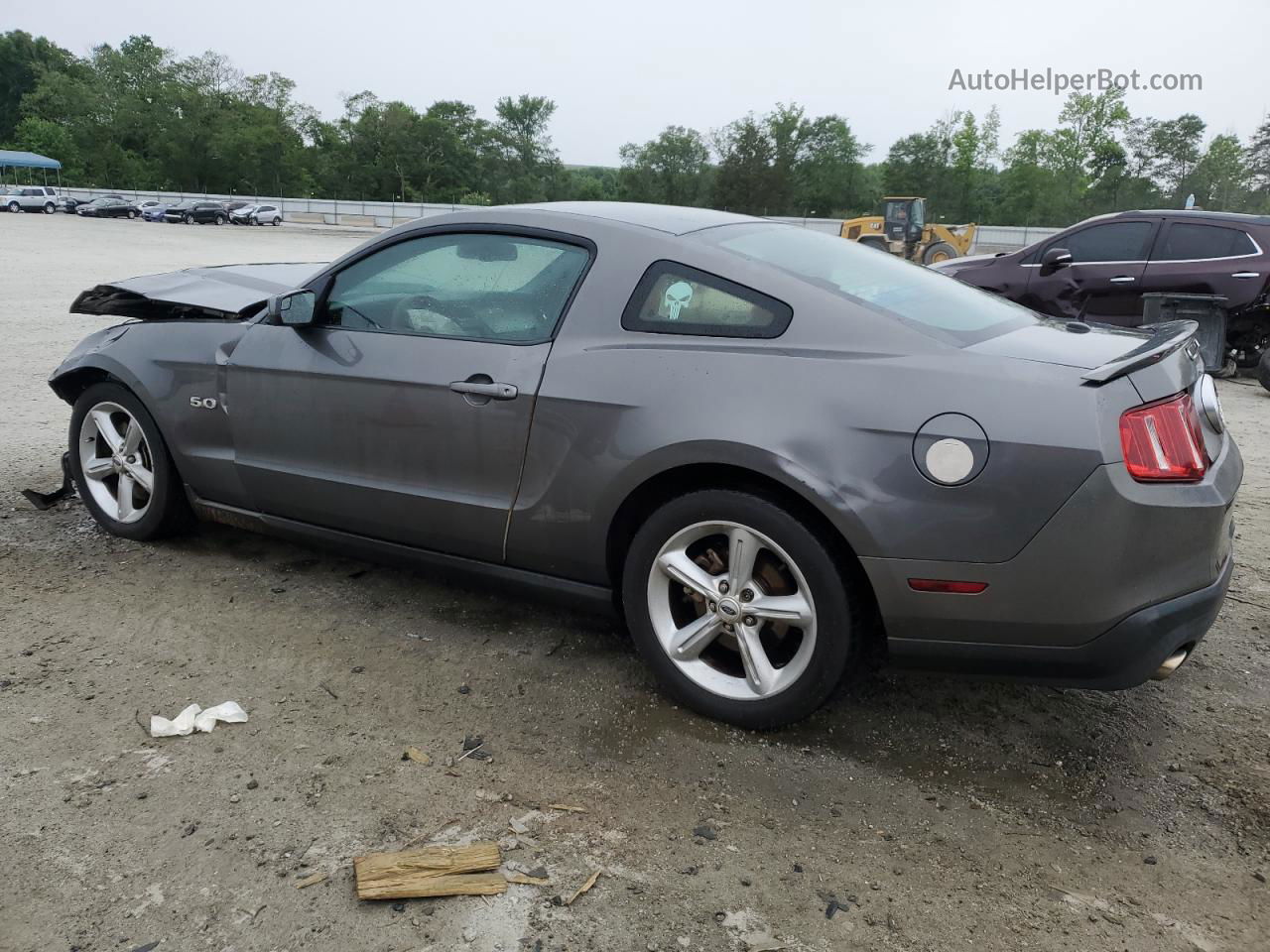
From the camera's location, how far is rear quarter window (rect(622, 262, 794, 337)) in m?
2.93

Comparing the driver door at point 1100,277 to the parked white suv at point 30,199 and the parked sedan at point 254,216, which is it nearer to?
the parked sedan at point 254,216

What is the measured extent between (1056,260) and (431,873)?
9.31 m

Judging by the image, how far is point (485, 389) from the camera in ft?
10.7

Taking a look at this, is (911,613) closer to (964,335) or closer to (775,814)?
(775,814)

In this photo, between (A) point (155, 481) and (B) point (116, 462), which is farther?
(B) point (116, 462)

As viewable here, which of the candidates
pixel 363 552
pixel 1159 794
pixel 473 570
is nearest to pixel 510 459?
pixel 473 570

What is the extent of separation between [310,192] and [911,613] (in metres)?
87.3

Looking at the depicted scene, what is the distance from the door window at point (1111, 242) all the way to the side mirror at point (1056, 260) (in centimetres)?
65

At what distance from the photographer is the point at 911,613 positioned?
2.68 metres

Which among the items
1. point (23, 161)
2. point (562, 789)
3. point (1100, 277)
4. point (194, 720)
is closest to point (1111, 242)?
point (1100, 277)

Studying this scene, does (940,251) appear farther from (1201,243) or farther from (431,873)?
(431,873)

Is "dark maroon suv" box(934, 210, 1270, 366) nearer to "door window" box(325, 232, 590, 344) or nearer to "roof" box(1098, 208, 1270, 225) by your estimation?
"roof" box(1098, 208, 1270, 225)

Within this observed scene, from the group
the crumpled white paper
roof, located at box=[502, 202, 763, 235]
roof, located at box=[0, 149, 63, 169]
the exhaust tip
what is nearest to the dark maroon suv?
roof, located at box=[502, 202, 763, 235]

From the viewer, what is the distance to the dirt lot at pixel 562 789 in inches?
87.8
